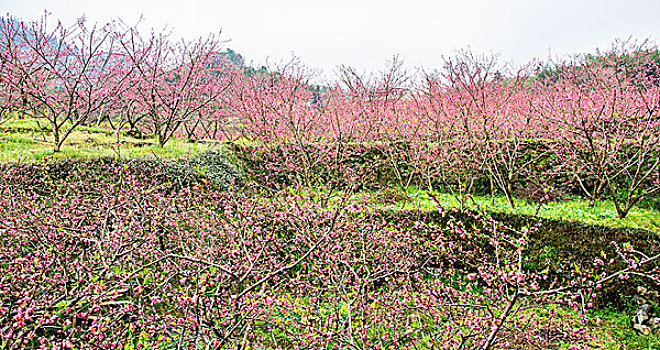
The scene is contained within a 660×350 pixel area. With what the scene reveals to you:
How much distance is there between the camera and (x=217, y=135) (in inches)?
582

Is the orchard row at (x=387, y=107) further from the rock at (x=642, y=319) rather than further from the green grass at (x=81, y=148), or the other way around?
the rock at (x=642, y=319)

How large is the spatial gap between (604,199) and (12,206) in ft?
30.2

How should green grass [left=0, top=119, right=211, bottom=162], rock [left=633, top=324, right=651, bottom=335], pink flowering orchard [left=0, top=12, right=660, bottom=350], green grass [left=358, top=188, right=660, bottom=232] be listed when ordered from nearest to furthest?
rock [left=633, top=324, right=651, bottom=335]
pink flowering orchard [left=0, top=12, right=660, bottom=350]
green grass [left=358, top=188, right=660, bottom=232]
green grass [left=0, top=119, right=211, bottom=162]

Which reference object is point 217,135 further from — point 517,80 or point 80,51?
point 517,80

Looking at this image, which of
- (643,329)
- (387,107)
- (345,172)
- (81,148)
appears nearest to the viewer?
(643,329)

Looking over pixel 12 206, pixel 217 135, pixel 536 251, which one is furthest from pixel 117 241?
pixel 217 135

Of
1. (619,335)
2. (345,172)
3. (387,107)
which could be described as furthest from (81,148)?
(619,335)

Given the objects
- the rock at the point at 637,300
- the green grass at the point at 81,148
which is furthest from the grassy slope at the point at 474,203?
the rock at the point at 637,300

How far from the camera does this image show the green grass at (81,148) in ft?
21.1

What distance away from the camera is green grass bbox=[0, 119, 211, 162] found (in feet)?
21.1

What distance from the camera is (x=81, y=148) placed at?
293 inches

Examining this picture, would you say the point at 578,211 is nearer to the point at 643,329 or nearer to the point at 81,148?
the point at 643,329

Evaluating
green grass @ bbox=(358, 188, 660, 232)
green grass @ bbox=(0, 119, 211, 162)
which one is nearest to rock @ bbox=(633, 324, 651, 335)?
green grass @ bbox=(358, 188, 660, 232)

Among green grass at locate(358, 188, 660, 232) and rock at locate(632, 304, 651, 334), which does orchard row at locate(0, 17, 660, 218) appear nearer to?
green grass at locate(358, 188, 660, 232)
